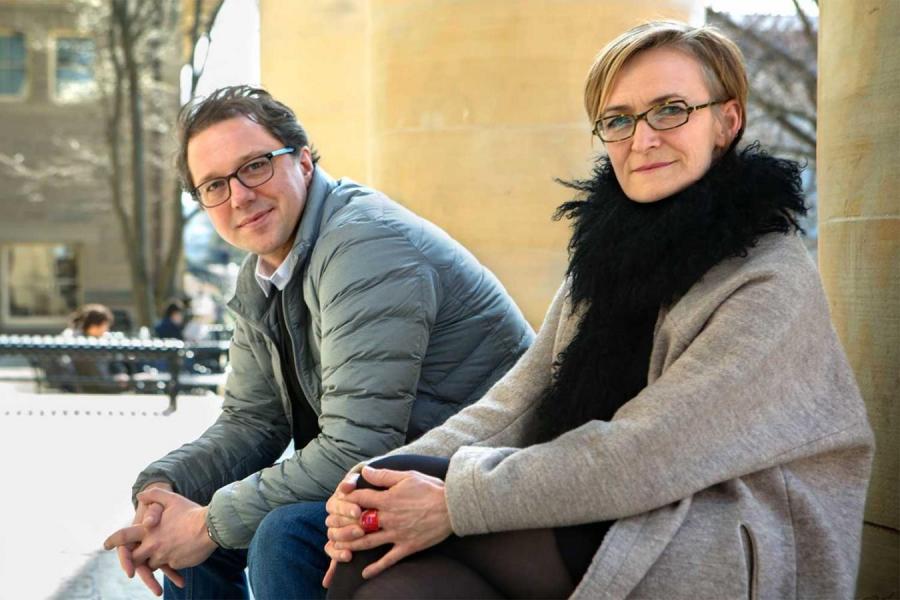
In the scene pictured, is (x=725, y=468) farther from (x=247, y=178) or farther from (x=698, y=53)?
(x=247, y=178)

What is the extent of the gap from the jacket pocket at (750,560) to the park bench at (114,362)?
33.4ft

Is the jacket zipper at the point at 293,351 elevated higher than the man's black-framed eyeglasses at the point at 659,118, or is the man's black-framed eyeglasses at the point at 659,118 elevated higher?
the man's black-framed eyeglasses at the point at 659,118

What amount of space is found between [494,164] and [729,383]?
4.14 metres

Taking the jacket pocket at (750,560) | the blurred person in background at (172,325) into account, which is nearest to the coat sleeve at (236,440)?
the jacket pocket at (750,560)

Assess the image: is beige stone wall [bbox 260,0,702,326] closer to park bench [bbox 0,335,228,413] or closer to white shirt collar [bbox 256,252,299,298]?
white shirt collar [bbox 256,252,299,298]

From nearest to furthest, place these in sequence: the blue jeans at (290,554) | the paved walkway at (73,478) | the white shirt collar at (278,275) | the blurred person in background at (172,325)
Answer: the blue jeans at (290,554) < the white shirt collar at (278,275) < the paved walkway at (73,478) < the blurred person in background at (172,325)

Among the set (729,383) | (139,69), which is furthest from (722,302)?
(139,69)

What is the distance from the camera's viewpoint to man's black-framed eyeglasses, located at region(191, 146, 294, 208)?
3.41 metres

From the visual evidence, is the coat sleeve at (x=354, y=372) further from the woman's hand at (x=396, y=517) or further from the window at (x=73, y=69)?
the window at (x=73, y=69)

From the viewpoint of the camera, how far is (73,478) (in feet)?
24.1

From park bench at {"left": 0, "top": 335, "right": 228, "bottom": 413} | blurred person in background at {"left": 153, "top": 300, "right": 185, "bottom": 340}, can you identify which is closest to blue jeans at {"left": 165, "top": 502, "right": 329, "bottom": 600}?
park bench at {"left": 0, "top": 335, "right": 228, "bottom": 413}

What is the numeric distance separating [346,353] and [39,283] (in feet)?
87.3

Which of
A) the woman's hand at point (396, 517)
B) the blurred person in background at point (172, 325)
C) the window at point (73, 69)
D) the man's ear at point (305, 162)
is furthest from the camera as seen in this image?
the window at point (73, 69)

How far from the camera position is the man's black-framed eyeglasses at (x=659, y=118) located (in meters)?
2.61
